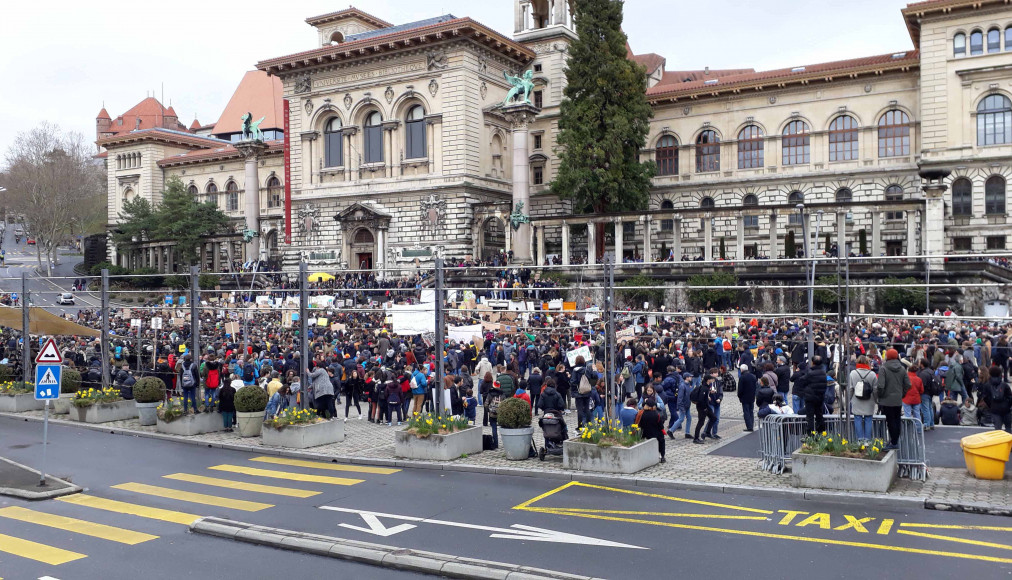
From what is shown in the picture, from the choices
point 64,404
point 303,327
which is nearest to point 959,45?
point 303,327

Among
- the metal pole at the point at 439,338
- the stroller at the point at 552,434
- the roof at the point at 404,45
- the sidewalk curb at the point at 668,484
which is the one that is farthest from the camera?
the roof at the point at 404,45

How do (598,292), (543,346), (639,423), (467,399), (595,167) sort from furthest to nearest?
(595,167) → (598,292) → (543,346) → (467,399) → (639,423)

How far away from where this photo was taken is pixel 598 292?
4294cm

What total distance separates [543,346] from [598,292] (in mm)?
15601

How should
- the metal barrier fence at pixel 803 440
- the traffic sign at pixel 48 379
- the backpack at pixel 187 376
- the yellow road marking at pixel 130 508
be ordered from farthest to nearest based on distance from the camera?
the backpack at pixel 187 376
the traffic sign at pixel 48 379
the metal barrier fence at pixel 803 440
the yellow road marking at pixel 130 508

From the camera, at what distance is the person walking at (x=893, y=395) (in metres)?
13.6

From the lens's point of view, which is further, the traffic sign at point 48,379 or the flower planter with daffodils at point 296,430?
the flower planter with daffodils at point 296,430

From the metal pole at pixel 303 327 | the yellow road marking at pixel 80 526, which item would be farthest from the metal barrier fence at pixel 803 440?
the yellow road marking at pixel 80 526

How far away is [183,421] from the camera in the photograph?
65.9 ft

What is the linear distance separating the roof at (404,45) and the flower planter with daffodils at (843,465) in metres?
44.5

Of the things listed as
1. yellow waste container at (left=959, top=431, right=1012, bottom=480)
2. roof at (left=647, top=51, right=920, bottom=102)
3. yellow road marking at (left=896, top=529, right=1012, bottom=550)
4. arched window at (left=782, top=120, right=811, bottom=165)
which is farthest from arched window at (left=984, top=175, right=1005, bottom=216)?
yellow road marking at (left=896, top=529, right=1012, bottom=550)

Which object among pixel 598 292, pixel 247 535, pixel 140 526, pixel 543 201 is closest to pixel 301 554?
pixel 247 535

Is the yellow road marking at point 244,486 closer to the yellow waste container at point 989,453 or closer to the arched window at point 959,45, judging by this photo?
the yellow waste container at point 989,453

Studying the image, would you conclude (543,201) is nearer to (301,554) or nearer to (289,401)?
(289,401)
